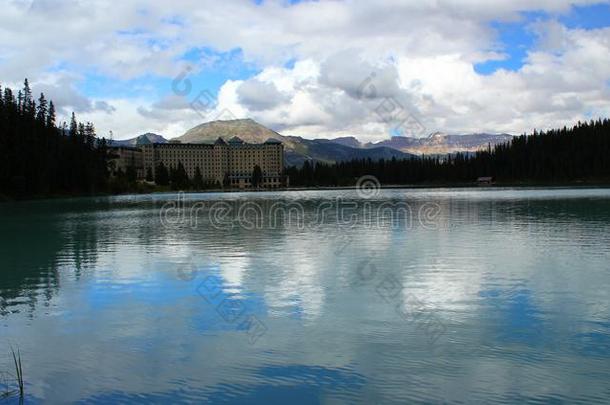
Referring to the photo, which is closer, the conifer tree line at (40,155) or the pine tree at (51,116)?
the conifer tree line at (40,155)

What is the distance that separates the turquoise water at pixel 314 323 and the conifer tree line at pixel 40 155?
9859cm

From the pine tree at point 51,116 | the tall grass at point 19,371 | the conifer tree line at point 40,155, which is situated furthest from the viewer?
the pine tree at point 51,116

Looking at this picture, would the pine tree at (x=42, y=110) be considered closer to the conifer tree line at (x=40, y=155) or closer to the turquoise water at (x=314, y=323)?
the conifer tree line at (x=40, y=155)

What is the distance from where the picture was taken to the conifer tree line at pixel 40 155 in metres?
124

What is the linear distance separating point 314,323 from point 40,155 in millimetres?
129885

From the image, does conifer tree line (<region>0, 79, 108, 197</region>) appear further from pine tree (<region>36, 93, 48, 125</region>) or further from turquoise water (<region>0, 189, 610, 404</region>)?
turquoise water (<region>0, 189, 610, 404</region>)

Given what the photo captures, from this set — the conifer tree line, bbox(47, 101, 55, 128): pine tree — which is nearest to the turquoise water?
the conifer tree line

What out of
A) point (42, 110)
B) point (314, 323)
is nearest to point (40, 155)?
point (42, 110)

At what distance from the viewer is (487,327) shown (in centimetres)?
1634

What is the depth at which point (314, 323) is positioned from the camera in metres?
17.1

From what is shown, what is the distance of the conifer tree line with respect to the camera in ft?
407

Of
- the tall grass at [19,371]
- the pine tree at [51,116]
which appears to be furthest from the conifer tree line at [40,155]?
the tall grass at [19,371]

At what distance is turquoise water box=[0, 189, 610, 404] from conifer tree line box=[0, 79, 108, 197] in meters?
98.6

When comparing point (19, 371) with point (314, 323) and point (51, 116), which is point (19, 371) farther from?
point (51, 116)
